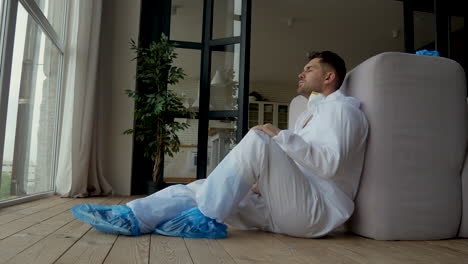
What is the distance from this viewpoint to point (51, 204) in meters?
2.78

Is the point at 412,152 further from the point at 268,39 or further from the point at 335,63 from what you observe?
the point at 268,39

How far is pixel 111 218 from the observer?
1546 millimetres

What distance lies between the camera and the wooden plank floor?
1.23 metres

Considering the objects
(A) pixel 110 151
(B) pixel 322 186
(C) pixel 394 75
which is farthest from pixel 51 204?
(C) pixel 394 75

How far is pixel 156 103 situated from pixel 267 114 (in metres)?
5.89

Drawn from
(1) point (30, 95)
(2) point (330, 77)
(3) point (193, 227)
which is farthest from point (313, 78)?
(1) point (30, 95)

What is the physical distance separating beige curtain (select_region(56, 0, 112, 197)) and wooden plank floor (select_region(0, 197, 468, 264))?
64.4 inches

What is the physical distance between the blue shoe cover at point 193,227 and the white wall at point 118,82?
246 centimetres

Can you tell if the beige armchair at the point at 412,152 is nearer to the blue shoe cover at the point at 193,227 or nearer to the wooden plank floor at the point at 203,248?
the wooden plank floor at the point at 203,248

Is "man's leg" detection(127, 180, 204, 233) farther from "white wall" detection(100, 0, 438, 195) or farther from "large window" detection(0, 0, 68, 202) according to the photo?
"white wall" detection(100, 0, 438, 195)

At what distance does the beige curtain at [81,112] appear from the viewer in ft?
11.2

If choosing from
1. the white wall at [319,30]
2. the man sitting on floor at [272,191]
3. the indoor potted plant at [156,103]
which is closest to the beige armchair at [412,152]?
the man sitting on floor at [272,191]

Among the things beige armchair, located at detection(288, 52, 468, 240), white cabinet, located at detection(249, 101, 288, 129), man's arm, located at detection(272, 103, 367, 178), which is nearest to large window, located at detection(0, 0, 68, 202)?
man's arm, located at detection(272, 103, 367, 178)

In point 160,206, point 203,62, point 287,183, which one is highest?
point 203,62
